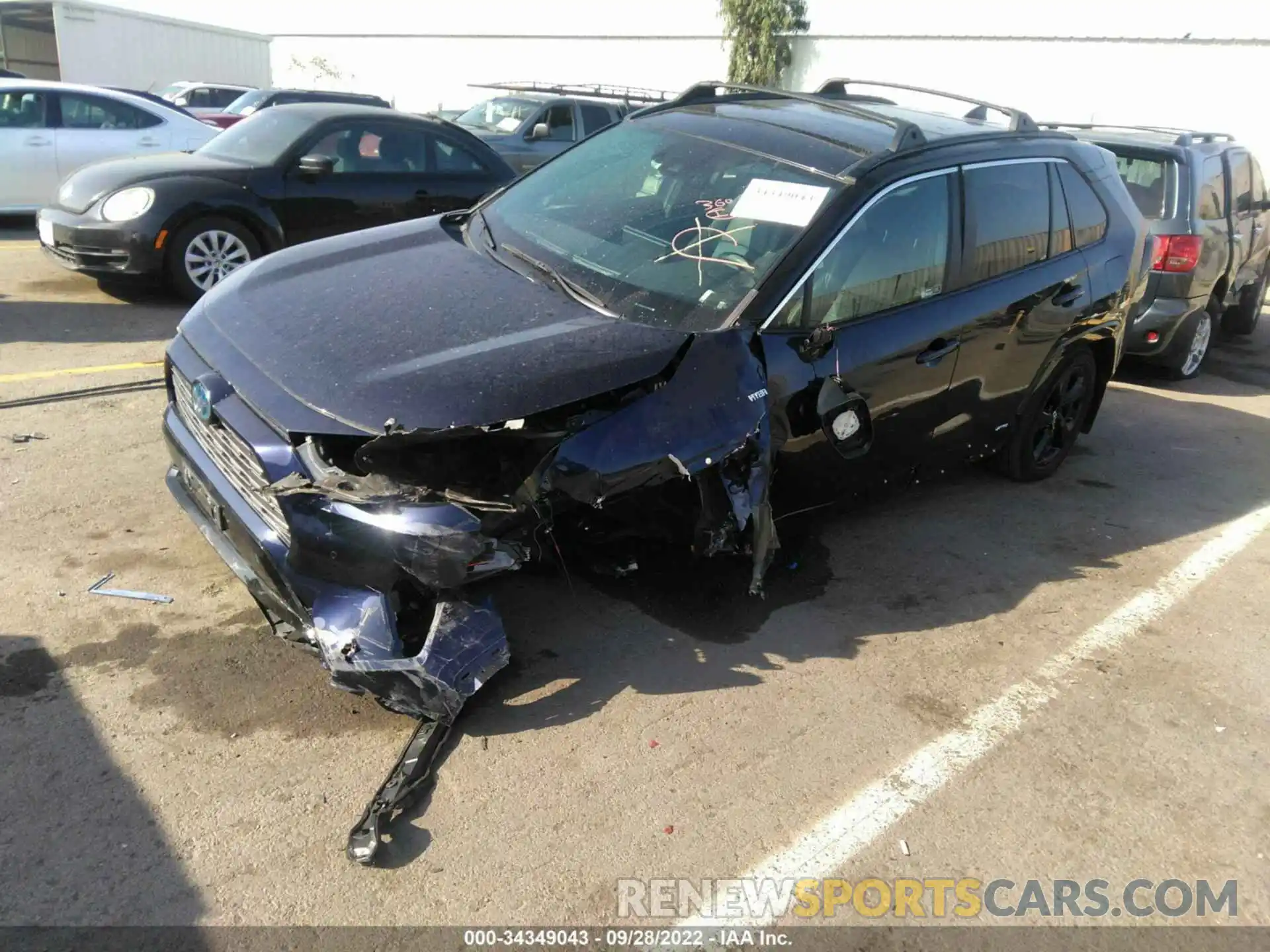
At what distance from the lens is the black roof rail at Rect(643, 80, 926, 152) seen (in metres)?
4.24

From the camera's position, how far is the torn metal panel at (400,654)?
290 cm

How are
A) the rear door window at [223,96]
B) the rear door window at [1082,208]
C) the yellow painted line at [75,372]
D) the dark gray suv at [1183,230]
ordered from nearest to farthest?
the rear door window at [1082,208] < the yellow painted line at [75,372] < the dark gray suv at [1183,230] < the rear door window at [223,96]

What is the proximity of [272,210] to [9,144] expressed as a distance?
467 cm

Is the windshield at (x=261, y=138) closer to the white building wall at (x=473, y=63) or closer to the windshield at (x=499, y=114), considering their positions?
the windshield at (x=499, y=114)

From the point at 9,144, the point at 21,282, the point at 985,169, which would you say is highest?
the point at 985,169

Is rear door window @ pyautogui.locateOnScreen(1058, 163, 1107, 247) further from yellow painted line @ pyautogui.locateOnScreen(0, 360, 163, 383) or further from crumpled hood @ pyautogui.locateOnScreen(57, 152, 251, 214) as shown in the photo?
crumpled hood @ pyautogui.locateOnScreen(57, 152, 251, 214)

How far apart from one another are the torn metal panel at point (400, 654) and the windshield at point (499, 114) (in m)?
11.5

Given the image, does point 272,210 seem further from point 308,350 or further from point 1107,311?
point 1107,311

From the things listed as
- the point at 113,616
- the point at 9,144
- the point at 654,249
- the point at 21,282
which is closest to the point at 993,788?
the point at 654,249

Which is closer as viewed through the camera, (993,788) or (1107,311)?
(993,788)

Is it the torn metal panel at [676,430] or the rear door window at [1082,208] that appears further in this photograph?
the rear door window at [1082,208]

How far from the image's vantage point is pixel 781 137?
4316mm

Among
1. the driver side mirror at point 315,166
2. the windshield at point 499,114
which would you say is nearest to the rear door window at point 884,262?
the driver side mirror at point 315,166

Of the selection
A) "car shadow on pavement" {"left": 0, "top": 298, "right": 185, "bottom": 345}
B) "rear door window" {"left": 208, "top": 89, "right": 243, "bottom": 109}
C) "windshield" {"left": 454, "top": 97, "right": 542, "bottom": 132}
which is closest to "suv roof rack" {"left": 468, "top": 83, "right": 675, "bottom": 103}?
"windshield" {"left": 454, "top": 97, "right": 542, "bottom": 132}
